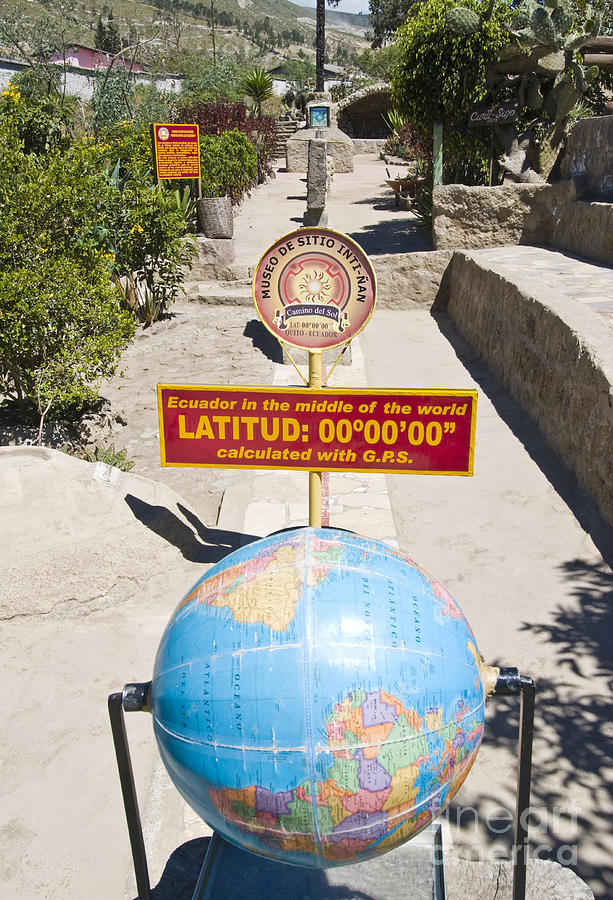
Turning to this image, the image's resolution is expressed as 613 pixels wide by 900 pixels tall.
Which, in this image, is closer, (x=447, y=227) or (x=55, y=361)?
(x=55, y=361)

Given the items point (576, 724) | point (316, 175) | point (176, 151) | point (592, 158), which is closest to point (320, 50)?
point (316, 175)

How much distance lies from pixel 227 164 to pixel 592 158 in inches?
366

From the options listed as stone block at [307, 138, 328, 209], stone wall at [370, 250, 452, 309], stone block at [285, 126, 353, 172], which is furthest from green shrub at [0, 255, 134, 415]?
stone block at [285, 126, 353, 172]

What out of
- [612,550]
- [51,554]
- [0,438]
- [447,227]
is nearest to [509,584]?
[612,550]

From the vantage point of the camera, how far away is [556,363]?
21.1 feet

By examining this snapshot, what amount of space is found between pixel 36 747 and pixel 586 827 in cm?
252

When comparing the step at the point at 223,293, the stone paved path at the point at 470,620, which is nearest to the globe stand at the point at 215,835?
the stone paved path at the point at 470,620

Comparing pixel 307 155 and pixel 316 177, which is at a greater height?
pixel 307 155

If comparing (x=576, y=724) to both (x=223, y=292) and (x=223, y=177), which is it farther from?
(x=223, y=177)

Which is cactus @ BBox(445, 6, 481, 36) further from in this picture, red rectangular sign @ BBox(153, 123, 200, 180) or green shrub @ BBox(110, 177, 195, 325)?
green shrub @ BBox(110, 177, 195, 325)

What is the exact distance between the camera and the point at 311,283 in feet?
13.2

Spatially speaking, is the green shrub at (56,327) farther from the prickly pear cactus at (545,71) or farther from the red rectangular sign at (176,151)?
the prickly pear cactus at (545,71)

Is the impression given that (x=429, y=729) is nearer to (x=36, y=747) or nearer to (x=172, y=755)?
(x=172, y=755)

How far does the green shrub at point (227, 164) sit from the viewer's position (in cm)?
1614
